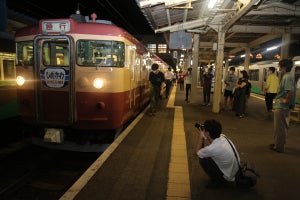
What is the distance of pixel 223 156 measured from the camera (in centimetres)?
380

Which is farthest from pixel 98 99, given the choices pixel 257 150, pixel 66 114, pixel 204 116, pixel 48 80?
pixel 204 116

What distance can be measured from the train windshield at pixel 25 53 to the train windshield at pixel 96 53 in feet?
3.53

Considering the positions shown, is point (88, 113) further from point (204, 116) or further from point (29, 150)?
point (204, 116)

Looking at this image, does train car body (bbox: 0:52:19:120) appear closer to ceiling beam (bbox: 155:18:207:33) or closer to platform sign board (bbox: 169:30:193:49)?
ceiling beam (bbox: 155:18:207:33)

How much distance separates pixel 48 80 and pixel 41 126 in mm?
983

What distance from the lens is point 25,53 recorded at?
6.05 metres

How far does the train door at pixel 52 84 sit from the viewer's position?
5777mm

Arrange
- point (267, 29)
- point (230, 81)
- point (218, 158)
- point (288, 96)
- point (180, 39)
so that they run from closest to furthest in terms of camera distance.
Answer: point (218, 158), point (288, 96), point (230, 81), point (180, 39), point (267, 29)

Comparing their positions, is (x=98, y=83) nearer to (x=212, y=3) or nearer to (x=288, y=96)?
(x=288, y=96)

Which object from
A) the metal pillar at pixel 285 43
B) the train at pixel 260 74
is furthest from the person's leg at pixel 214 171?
the train at pixel 260 74

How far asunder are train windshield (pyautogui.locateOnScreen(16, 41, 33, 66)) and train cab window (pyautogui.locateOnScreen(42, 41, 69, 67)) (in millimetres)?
317

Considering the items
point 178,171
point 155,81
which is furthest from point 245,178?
point 155,81

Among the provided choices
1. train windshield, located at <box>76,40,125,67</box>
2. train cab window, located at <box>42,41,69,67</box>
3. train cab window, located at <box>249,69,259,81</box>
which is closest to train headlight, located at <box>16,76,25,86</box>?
train cab window, located at <box>42,41,69,67</box>

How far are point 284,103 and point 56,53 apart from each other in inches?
186
